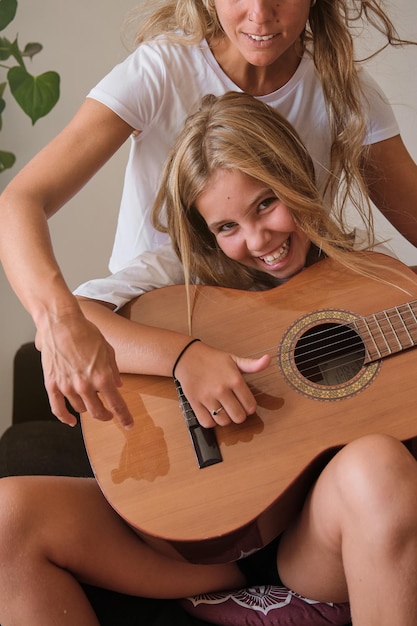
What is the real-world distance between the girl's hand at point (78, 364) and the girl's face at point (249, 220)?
1.12 ft

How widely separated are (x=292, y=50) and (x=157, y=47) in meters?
0.24

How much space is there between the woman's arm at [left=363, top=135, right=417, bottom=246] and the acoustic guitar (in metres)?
0.19

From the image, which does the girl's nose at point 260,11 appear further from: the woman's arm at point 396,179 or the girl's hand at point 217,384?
the girl's hand at point 217,384

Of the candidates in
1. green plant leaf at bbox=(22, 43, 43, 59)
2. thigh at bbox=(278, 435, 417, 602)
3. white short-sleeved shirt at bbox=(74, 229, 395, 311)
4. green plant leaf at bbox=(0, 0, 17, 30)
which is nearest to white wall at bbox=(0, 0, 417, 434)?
green plant leaf at bbox=(22, 43, 43, 59)

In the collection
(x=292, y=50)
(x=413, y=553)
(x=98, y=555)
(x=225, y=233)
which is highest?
(x=292, y=50)

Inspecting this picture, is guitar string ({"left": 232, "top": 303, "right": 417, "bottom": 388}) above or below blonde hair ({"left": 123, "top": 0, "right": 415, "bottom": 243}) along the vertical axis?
below

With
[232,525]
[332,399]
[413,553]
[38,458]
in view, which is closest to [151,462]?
[232,525]

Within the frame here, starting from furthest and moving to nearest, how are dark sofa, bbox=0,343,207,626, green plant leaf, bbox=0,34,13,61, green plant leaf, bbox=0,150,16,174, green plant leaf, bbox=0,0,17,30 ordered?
green plant leaf, bbox=0,150,16,174, green plant leaf, bbox=0,34,13,61, green plant leaf, bbox=0,0,17,30, dark sofa, bbox=0,343,207,626

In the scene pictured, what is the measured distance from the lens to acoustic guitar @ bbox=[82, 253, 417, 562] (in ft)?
3.53

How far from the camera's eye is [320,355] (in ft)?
3.92

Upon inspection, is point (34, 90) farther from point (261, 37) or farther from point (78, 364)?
point (78, 364)

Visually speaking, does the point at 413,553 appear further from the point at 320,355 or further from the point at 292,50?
the point at 292,50

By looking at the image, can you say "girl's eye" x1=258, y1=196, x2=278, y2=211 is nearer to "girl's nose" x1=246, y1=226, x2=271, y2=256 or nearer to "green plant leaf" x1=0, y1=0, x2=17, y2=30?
"girl's nose" x1=246, y1=226, x2=271, y2=256

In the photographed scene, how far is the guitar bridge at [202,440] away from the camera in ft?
3.62
